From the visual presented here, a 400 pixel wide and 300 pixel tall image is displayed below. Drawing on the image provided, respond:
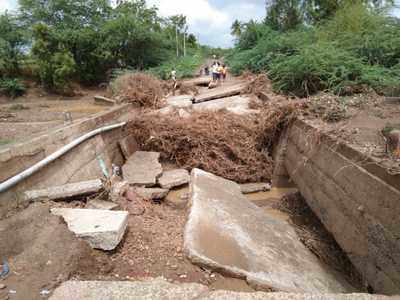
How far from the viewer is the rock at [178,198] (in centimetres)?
438

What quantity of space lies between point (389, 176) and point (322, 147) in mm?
1544

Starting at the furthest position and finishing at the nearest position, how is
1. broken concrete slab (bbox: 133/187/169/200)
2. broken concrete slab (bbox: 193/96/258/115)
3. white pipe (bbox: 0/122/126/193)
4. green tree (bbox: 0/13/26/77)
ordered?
Result: green tree (bbox: 0/13/26/77)
broken concrete slab (bbox: 193/96/258/115)
broken concrete slab (bbox: 133/187/169/200)
white pipe (bbox: 0/122/126/193)

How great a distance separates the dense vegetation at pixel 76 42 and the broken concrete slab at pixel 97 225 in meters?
13.4

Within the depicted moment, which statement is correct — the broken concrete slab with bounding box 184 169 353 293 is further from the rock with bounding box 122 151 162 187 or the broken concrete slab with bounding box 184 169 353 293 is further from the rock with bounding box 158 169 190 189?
the rock with bounding box 122 151 162 187

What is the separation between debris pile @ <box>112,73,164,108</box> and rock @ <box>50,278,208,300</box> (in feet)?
20.6

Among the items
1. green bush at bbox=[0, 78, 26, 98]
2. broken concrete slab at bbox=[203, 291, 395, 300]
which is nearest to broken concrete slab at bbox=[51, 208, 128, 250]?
broken concrete slab at bbox=[203, 291, 395, 300]

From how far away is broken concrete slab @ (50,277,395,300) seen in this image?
153 centimetres

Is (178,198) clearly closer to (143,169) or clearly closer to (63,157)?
(143,169)

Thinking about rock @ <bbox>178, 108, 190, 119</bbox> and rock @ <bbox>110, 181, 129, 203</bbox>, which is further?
rock @ <bbox>178, 108, 190, 119</bbox>

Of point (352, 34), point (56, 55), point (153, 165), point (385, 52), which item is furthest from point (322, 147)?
point (56, 55)

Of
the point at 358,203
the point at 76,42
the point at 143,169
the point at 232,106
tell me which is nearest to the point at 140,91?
the point at 232,106

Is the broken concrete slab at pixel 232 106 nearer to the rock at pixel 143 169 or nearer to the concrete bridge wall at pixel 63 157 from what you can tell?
the rock at pixel 143 169

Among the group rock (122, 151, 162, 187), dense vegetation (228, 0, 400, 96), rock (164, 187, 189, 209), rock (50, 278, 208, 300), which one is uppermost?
dense vegetation (228, 0, 400, 96)

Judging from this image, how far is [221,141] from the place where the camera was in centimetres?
579
